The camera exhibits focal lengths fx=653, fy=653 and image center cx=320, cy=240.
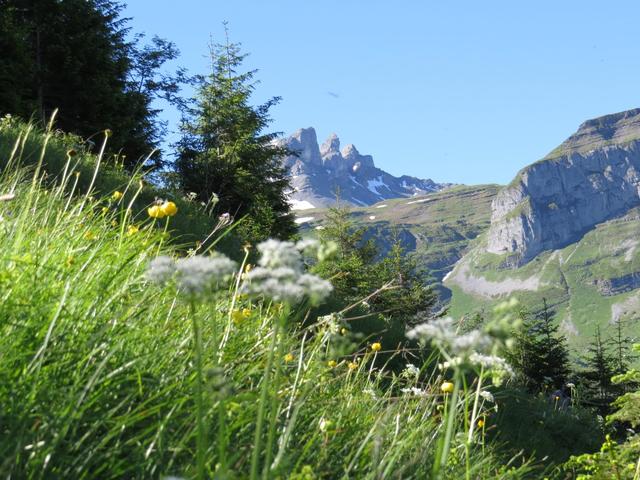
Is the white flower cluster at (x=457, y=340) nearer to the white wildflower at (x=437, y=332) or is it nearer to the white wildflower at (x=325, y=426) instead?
the white wildflower at (x=437, y=332)

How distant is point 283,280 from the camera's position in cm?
138

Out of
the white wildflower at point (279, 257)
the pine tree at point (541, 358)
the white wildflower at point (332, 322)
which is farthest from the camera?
the pine tree at point (541, 358)

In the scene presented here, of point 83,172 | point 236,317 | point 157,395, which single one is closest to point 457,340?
point 157,395

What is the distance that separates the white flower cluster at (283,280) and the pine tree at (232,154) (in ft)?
77.2

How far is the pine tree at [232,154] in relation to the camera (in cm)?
2808

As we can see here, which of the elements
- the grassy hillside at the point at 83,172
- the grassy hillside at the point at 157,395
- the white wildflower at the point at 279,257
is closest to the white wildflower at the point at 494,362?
the grassy hillside at the point at 157,395

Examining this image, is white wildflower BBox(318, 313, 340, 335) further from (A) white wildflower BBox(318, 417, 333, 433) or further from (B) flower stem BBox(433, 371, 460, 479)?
(B) flower stem BBox(433, 371, 460, 479)

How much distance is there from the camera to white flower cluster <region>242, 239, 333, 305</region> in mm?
1322

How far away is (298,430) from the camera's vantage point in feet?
8.35

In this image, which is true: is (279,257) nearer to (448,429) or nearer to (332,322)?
(448,429)

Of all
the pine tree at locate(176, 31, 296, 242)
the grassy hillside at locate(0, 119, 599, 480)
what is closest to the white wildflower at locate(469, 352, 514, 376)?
the grassy hillside at locate(0, 119, 599, 480)

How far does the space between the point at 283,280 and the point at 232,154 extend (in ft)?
92.3

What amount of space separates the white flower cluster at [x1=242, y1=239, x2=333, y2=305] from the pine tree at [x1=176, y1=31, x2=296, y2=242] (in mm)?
23538

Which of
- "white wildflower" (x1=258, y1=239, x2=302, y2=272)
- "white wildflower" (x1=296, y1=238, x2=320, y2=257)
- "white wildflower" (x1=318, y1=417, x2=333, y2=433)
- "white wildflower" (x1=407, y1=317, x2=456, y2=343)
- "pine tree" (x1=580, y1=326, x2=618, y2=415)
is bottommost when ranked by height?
"pine tree" (x1=580, y1=326, x2=618, y2=415)
